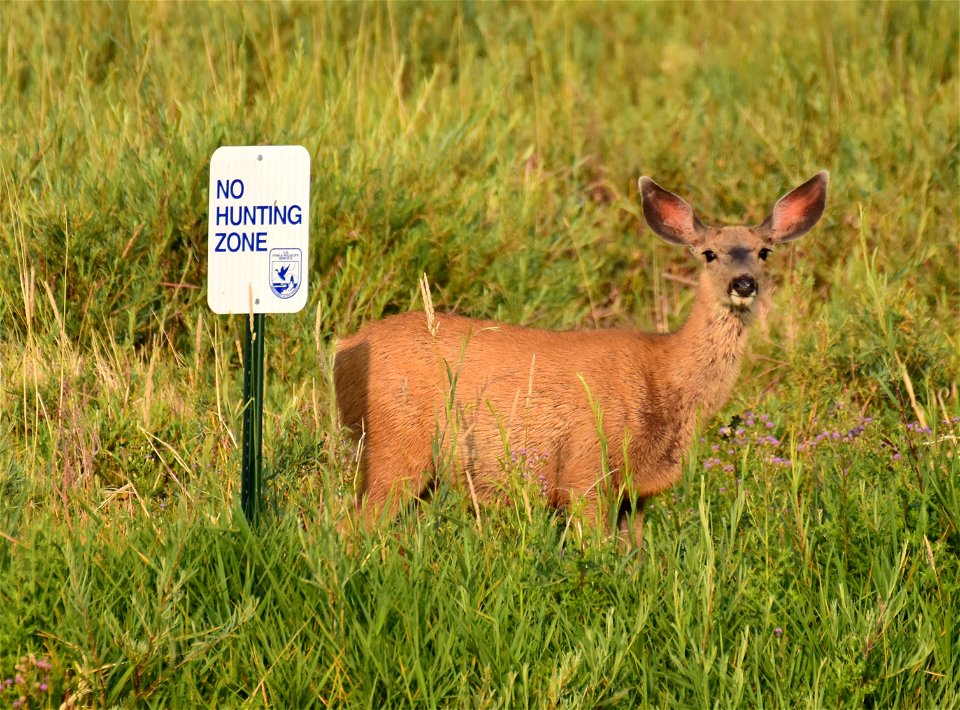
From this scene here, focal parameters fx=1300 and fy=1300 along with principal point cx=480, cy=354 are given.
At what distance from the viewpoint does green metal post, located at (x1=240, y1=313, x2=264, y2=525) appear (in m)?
4.08

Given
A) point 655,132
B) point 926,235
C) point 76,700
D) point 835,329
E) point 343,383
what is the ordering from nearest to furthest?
point 76,700
point 343,383
point 835,329
point 926,235
point 655,132

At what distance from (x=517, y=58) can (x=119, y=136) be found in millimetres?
3318

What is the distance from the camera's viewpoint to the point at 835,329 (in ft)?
20.1

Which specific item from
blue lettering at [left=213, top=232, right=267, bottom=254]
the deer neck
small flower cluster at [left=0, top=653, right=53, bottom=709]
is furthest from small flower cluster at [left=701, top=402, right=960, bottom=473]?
small flower cluster at [left=0, top=653, right=53, bottom=709]

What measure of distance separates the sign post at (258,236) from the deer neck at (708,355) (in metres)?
1.73

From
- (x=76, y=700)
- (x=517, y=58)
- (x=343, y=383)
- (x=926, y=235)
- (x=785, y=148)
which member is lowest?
(x=76, y=700)

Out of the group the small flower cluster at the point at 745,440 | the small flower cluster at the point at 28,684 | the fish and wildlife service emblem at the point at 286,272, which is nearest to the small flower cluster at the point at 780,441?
the small flower cluster at the point at 745,440

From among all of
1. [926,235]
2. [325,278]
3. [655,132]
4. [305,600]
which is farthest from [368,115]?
[305,600]

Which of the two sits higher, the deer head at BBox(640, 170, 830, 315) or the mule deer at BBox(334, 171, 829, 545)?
the deer head at BBox(640, 170, 830, 315)

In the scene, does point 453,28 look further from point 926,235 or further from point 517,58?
point 926,235

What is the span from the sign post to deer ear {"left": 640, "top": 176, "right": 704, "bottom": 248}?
6.52ft

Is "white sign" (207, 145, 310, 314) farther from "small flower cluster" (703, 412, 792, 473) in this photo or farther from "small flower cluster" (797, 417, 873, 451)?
"small flower cluster" (797, 417, 873, 451)

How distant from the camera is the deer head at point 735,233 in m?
5.37

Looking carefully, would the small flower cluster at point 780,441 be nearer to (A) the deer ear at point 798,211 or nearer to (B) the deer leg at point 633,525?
(B) the deer leg at point 633,525
